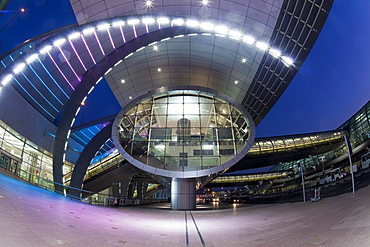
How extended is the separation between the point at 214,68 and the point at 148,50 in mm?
8527

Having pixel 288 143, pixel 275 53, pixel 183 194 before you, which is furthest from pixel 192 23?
pixel 288 143

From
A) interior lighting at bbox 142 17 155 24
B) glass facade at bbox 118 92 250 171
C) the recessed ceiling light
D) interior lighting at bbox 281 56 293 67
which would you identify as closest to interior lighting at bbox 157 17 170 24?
interior lighting at bbox 142 17 155 24

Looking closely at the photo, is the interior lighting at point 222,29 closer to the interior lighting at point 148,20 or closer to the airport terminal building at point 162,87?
the airport terminal building at point 162,87

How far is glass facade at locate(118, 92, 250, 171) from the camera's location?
22797mm

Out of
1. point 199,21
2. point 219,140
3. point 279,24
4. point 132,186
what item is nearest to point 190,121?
point 219,140

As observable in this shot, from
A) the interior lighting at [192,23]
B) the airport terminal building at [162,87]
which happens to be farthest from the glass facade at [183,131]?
the interior lighting at [192,23]

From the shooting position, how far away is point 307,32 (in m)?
22.6

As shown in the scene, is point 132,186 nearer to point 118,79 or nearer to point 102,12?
point 118,79

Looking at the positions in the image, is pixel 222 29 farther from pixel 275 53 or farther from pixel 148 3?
pixel 148 3

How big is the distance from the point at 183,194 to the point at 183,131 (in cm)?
577

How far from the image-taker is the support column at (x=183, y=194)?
75.8 feet

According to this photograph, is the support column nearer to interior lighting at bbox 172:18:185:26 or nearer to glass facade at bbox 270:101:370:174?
interior lighting at bbox 172:18:185:26

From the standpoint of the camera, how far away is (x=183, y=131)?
2395cm

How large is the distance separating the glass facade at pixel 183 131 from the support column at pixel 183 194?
153 centimetres
